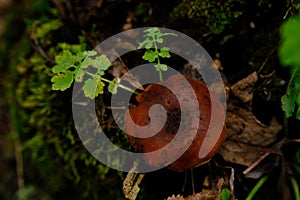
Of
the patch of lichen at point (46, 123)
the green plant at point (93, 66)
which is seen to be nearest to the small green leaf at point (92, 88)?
the green plant at point (93, 66)

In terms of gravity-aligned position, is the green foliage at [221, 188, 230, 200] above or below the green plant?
below

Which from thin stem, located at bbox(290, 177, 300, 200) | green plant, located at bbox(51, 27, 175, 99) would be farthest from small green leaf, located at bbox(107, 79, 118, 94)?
thin stem, located at bbox(290, 177, 300, 200)

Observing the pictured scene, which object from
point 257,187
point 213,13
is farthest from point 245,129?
point 213,13

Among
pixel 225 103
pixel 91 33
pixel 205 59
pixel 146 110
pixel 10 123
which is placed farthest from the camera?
pixel 10 123

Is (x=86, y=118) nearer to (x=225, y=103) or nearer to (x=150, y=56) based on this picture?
(x=150, y=56)

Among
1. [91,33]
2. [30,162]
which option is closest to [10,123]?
[30,162]

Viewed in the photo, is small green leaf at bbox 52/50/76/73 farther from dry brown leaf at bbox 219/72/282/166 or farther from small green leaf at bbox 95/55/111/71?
dry brown leaf at bbox 219/72/282/166
